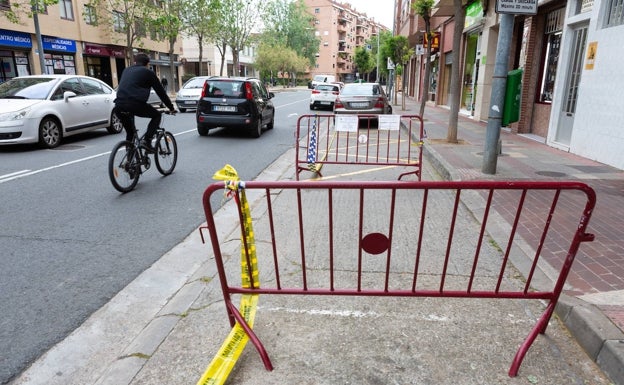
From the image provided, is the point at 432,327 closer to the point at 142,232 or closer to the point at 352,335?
the point at 352,335

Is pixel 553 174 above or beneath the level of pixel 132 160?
beneath

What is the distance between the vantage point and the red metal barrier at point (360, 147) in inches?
287

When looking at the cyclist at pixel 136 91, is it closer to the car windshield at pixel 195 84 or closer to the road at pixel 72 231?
the road at pixel 72 231

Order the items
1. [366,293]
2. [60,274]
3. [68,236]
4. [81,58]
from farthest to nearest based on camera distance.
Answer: [81,58] → [68,236] → [60,274] → [366,293]

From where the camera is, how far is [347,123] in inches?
291

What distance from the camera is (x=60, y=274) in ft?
12.8

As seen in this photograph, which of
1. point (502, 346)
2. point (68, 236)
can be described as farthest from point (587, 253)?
point (68, 236)

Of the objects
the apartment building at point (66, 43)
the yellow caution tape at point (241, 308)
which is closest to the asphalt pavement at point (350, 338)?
the yellow caution tape at point (241, 308)

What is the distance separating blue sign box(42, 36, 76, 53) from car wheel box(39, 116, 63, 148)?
835 inches

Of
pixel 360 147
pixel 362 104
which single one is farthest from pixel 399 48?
pixel 360 147

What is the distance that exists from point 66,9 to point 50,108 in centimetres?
2409

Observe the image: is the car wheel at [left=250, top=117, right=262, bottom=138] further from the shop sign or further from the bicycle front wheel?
the shop sign

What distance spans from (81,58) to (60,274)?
31978mm

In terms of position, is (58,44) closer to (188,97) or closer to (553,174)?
(188,97)
